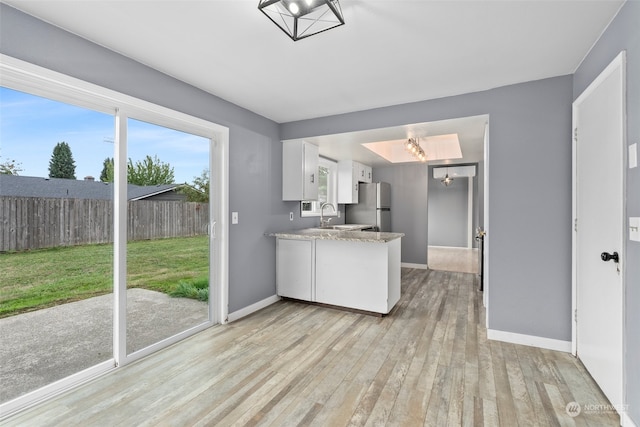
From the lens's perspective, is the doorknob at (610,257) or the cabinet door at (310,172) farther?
the cabinet door at (310,172)

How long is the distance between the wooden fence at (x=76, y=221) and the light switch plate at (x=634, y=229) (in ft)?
10.9

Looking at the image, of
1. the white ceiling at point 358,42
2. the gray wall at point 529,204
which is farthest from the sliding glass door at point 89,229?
the gray wall at point 529,204

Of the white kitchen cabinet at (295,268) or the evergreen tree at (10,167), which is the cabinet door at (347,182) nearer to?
the white kitchen cabinet at (295,268)

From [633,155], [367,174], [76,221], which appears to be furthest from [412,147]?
[76,221]

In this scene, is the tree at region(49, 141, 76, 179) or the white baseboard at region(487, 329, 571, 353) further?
the white baseboard at region(487, 329, 571, 353)

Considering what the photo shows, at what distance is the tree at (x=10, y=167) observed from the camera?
1765 millimetres

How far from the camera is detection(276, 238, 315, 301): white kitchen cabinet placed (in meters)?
3.80

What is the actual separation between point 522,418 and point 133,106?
349cm

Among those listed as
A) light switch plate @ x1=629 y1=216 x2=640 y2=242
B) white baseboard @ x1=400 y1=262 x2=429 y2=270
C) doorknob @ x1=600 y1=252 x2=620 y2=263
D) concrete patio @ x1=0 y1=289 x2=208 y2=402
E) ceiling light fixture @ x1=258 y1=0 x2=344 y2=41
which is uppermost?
ceiling light fixture @ x1=258 y1=0 x2=344 y2=41

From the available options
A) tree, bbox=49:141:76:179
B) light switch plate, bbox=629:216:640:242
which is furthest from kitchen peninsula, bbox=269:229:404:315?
tree, bbox=49:141:76:179

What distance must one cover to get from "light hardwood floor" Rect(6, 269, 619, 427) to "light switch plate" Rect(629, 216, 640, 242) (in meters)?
1.10

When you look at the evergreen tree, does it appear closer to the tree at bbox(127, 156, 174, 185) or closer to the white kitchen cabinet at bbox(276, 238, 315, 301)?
the tree at bbox(127, 156, 174, 185)

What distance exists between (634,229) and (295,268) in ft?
10.3

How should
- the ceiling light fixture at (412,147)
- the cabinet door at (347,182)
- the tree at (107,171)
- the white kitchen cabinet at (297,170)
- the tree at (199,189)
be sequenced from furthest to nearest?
the cabinet door at (347,182), the ceiling light fixture at (412,147), the white kitchen cabinet at (297,170), the tree at (199,189), the tree at (107,171)
